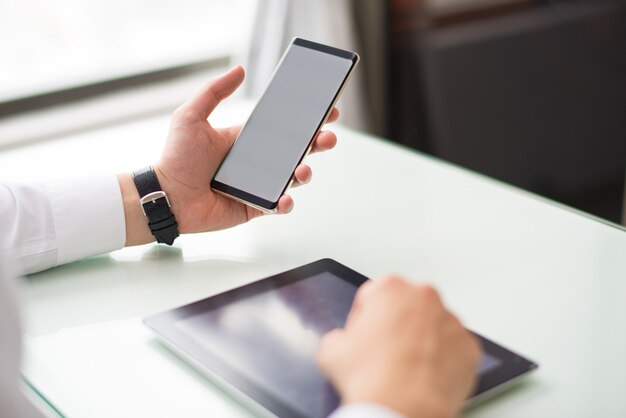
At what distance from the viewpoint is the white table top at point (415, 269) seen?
29.0 inches

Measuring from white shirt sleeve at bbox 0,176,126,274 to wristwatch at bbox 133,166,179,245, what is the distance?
1.1 inches

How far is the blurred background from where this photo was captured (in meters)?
1.80

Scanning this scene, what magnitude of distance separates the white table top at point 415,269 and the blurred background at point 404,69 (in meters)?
0.74

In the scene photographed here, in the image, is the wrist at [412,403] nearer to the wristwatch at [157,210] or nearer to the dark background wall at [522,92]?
the wristwatch at [157,210]

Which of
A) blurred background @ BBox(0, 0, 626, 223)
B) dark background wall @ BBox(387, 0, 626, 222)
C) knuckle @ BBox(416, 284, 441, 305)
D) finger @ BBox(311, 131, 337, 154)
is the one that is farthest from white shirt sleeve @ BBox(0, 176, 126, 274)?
dark background wall @ BBox(387, 0, 626, 222)

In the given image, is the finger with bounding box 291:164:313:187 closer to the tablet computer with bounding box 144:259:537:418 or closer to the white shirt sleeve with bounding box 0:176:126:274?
the tablet computer with bounding box 144:259:537:418

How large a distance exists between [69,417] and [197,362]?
12 cm

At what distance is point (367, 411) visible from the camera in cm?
58

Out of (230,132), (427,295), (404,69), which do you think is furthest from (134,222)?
(404,69)

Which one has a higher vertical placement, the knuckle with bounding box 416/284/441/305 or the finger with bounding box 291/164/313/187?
the finger with bounding box 291/164/313/187

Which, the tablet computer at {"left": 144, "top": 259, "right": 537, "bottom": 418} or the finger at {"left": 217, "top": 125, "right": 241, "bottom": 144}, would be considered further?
the finger at {"left": 217, "top": 125, "right": 241, "bottom": 144}

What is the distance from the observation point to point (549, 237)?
978mm

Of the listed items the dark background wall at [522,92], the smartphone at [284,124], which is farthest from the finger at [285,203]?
the dark background wall at [522,92]

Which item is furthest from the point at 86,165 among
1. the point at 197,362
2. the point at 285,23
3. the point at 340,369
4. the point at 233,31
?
the point at 233,31
